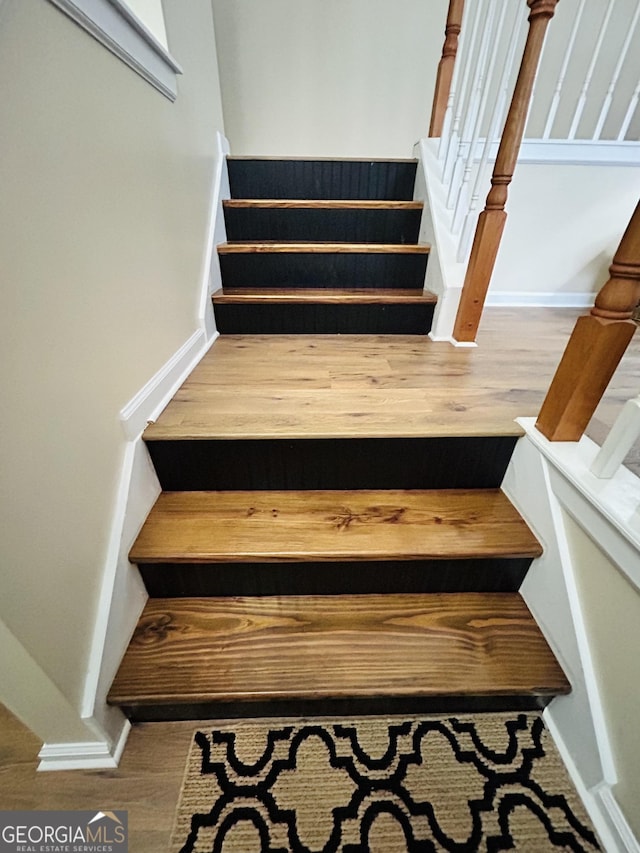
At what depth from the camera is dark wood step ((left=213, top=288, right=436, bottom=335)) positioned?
140cm

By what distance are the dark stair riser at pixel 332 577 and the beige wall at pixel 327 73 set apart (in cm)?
270

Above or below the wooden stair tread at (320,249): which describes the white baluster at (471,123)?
above

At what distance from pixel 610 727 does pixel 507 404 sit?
0.71m

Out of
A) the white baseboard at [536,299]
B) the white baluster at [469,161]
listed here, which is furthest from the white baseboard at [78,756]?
the white baseboard at [536,299]

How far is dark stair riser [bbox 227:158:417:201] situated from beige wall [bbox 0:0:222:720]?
774 millimetres

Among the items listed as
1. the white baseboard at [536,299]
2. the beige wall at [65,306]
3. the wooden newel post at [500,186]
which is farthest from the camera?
the white baseboard at [536,299]

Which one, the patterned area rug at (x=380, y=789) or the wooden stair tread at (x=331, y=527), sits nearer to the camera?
the patterned area rug at (x=380, y=789)

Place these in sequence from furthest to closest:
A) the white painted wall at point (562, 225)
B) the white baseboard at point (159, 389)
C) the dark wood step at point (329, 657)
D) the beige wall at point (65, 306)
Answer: the white painted wall at point (562, 225), the white baseboard at point (159, 389), the dark wood step at point (329, 657), the beige wall at point (65, 306)

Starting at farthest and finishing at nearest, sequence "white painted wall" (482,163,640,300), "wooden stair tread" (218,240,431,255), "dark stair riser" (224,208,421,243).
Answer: "white painted wall" (482,163,640,300) → "dark stair riser" (224,208,421,243) → "wooden stair tread" (218,240,431,255)

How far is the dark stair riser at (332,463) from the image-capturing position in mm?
903

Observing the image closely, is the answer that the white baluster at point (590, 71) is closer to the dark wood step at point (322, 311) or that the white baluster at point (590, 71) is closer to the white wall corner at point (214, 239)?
the dark wood step at point (322, 311)

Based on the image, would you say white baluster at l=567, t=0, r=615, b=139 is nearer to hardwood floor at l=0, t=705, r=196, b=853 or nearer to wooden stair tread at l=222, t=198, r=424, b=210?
wooden stair tread at l=222, t=198, r=424, b=210

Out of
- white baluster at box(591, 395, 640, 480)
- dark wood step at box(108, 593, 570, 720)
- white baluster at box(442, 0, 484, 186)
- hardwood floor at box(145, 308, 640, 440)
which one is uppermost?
white baluster at box(442, 0, 484, 186)

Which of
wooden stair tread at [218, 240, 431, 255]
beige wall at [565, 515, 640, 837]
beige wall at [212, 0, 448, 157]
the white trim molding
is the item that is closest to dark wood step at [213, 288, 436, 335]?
wooden stair tread at [218, 240, 431, 255]
